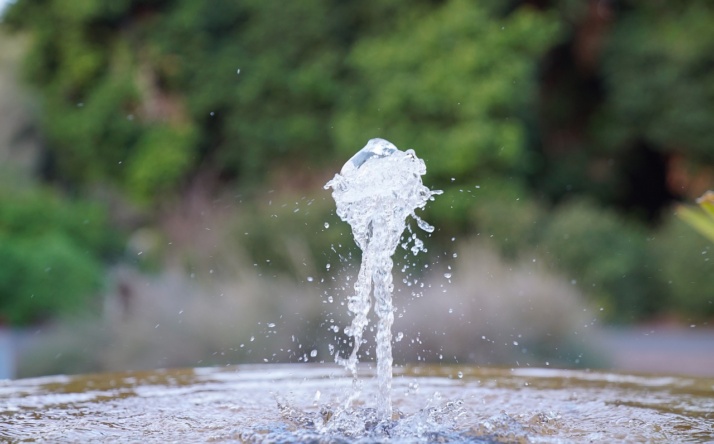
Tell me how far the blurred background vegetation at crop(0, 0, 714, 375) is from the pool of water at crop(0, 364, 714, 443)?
3083 mm

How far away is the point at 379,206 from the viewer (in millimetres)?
3359

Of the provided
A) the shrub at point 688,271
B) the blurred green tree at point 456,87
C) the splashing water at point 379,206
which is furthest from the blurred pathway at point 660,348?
→ the splashing water at point 379,206

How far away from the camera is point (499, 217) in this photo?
11195mm

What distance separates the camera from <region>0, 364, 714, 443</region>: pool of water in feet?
8.60

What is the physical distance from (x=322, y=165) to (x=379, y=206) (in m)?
11.4

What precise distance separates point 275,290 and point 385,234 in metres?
4.50

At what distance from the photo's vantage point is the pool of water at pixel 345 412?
8.60 feet

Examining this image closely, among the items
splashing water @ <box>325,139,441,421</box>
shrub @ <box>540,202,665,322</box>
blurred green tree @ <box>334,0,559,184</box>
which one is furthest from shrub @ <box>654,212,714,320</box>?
splashing water @ <box>325,139,441,421</box>

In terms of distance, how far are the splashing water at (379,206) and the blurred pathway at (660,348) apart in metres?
4.13

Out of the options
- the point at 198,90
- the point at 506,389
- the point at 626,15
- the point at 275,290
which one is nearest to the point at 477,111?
the point at 626,15

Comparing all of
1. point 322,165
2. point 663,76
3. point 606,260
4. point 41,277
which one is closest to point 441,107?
point 322,165

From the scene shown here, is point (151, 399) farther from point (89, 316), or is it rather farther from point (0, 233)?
point (0, 233)

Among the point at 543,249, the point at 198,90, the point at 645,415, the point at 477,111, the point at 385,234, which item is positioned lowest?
the point at 645,415

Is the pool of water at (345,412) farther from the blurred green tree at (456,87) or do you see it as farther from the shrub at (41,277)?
the blurred green tree at (456,87)
